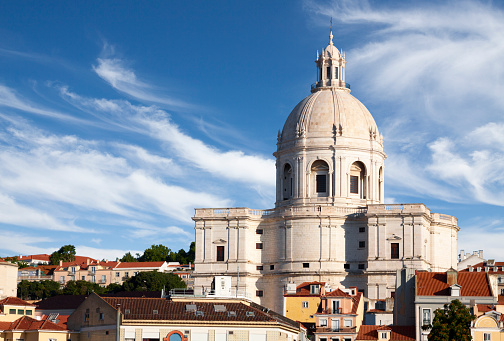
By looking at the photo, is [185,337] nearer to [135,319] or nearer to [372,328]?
[135,319]

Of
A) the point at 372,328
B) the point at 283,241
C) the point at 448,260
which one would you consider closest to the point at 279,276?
the point at 283,241

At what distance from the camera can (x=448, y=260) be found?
121 m

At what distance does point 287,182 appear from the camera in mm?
126000

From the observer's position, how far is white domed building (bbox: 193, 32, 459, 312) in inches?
4481

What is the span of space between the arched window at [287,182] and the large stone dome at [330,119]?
3279mm

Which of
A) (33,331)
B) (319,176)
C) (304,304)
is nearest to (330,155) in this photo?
(319,176)

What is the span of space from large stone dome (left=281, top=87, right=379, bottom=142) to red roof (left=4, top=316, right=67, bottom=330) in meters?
45.2

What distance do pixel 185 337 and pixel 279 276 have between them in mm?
37121

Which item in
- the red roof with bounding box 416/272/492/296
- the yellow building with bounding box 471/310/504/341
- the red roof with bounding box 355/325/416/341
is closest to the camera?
the yellow building with bounding box 471/310/504/341

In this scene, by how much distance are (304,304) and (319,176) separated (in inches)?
910

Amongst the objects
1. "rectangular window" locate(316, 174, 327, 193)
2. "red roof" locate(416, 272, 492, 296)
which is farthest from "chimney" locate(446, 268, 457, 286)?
"rectangular window" locate(316, 174, 327, 193)

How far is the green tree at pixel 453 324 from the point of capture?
3081 inches

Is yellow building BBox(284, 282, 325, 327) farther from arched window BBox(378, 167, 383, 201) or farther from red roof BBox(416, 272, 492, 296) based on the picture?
arched window BBox(378, 167, 383, 201)

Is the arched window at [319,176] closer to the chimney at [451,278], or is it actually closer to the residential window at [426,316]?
the chimney at [451,278]
